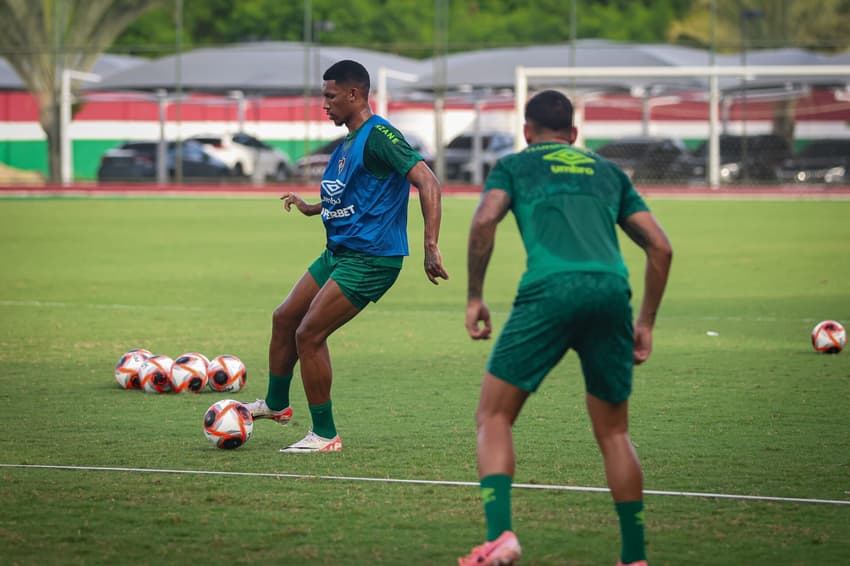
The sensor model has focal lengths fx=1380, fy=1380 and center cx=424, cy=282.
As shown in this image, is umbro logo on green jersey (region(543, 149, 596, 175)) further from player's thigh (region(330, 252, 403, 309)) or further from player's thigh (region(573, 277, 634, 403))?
player's thigh (region(330, 252, 403, 309))

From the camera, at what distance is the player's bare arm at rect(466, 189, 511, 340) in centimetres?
536

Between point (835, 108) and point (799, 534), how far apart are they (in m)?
45.8

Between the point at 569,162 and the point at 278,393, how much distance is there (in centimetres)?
339

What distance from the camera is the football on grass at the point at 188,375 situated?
391 inches

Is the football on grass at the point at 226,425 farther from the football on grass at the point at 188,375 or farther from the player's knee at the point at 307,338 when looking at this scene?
the football on grass at the point at 188,375

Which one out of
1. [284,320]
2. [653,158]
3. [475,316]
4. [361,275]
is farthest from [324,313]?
[653,158]

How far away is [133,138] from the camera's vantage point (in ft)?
201

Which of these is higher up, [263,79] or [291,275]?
[263,79]

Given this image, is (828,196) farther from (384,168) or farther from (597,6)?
(384,168)

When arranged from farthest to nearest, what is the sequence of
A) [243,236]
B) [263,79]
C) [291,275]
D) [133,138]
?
[133,138] < [263,79] < [243,236] < [291,275]

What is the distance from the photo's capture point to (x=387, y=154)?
757 cm

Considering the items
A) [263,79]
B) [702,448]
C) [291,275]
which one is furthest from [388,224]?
[263,79]

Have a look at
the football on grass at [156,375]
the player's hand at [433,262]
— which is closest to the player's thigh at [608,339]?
the player's hand at [433,262]

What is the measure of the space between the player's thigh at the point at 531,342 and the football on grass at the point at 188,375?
498cm
